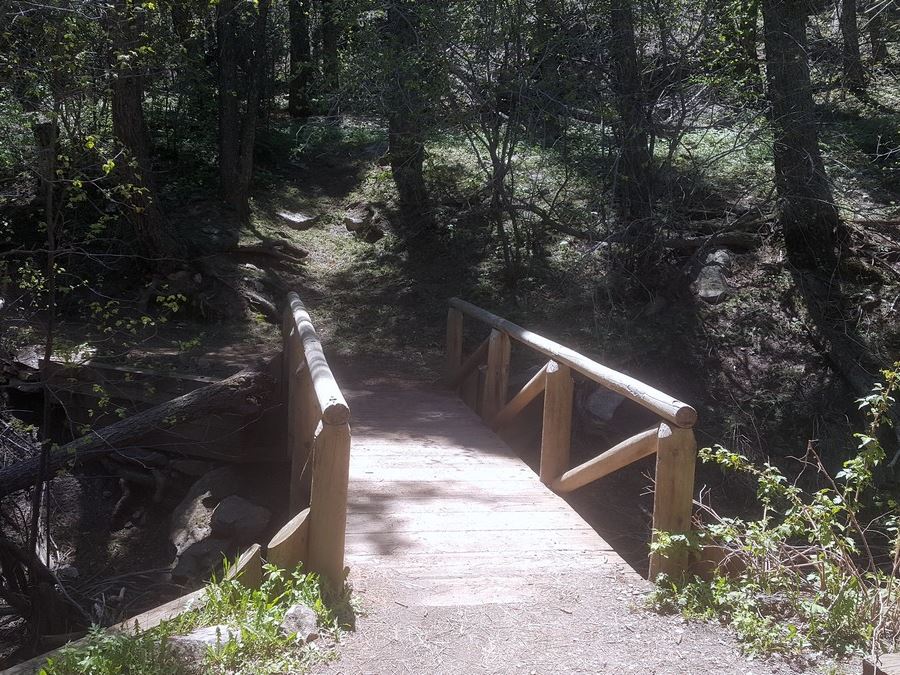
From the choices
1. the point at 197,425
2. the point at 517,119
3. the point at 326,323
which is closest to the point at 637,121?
the point at 517,119

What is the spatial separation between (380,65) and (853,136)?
297 inches

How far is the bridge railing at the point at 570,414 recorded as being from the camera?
3895 millimetres

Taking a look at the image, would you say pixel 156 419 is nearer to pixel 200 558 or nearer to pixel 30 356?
pixel 200 558

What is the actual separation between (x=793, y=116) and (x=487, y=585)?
23.3ft

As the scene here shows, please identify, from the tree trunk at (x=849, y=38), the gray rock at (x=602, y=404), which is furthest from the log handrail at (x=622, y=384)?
the tree trunk at (x=849, y=38)

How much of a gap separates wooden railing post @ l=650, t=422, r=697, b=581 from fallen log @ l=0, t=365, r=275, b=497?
162 inches

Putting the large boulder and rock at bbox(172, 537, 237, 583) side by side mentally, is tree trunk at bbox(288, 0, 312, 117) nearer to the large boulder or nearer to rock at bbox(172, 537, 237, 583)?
the large boulder

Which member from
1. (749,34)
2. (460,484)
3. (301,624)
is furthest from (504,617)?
(749,34)

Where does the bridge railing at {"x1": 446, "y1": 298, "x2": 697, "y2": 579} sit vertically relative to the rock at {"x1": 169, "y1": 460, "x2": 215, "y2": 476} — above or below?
above

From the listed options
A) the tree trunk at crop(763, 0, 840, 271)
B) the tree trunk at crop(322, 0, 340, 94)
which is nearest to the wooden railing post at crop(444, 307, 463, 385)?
the tree trunk at crop(322, 0, 340, 94)

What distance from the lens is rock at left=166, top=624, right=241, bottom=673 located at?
2.92 m

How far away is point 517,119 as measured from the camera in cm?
943

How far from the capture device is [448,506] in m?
4.90

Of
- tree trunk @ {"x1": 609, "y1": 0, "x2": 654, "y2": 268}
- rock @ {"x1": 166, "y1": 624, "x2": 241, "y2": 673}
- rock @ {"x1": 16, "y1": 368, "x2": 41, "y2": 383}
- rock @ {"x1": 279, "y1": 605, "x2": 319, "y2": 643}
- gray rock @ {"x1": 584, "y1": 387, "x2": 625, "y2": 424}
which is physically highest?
tree trunk @ {"x1": 609, "y1": 0, "x2": 654, "y2": 268}
